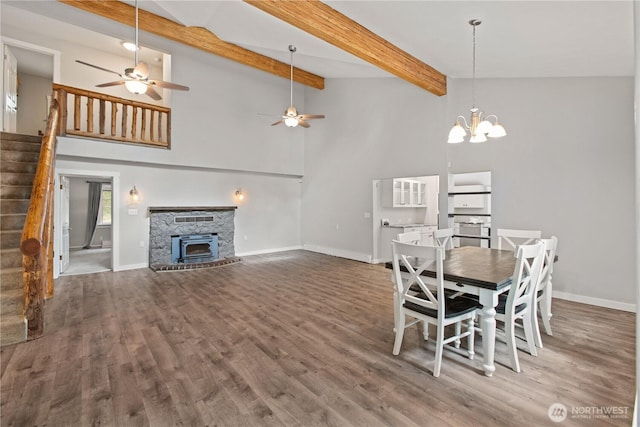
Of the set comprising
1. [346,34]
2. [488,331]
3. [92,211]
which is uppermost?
[346,34]

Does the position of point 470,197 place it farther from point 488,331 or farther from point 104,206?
point 104,206

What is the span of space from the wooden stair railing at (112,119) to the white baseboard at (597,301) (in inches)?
304

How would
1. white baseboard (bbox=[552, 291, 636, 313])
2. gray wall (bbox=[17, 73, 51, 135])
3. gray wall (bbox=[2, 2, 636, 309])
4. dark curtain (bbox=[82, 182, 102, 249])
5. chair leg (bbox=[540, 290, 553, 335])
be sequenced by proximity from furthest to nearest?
dark curtain (bbox=[82, 182, 102, 249]) → gray wall (bbox=[17, 73, 51, 135]) → gray wall (bbox=[2, 2, 636, 309]) → white baseboard (bbox=[552, 291, 636, 313]) → chair leg (bbox=[540, 290, 553, 335])

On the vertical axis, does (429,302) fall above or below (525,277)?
below

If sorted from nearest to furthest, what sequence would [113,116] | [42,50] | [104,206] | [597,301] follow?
[597,301] < [113,116] < [42,50] < [104,206]

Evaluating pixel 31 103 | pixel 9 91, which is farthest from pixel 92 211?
pixel 9 91

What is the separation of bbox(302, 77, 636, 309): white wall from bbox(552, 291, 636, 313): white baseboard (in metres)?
0.01

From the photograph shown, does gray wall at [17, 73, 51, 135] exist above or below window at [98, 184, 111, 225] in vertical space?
above

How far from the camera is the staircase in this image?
2896mm

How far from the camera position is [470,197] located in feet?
17.1

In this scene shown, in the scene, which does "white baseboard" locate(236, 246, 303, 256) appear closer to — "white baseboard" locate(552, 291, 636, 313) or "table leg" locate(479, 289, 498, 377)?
"white baseboard" locate(552, 291, 636, 313)


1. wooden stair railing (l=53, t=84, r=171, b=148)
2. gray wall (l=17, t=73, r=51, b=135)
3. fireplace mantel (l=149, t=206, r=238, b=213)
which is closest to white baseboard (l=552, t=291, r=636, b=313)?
fireplace mantel (l=149, t=206, r=238, b=213)

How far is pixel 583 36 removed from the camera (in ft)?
9.30

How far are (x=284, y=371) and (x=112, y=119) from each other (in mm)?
5447
